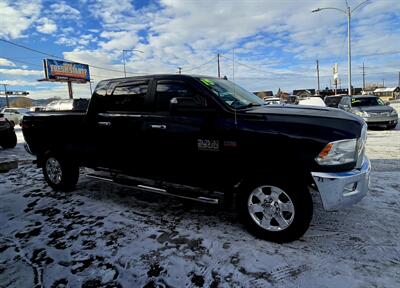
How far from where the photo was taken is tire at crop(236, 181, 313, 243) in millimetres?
2955

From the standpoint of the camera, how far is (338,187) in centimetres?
280

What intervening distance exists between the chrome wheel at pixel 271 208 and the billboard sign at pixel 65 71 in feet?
134

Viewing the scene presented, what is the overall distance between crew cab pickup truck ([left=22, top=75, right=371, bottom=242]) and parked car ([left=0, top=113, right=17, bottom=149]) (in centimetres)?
743

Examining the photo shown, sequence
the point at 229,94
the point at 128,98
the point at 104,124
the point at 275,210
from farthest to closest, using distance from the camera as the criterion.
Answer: the point at 104,124
the point at 128,98
the point at 229,94
the point at 275,210

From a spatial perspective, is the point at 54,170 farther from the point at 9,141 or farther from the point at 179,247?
the point at 9,141

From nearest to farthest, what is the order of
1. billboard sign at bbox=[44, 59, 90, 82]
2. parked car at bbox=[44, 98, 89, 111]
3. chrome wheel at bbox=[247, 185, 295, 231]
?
chrome wheel at bbox=[247, 185, 295, 231] < parked car at bbox=[44, 98, 89, 111] < billboard sign at bbox=[44, 59, 90, 82]

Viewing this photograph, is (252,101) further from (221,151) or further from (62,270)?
(62,270)

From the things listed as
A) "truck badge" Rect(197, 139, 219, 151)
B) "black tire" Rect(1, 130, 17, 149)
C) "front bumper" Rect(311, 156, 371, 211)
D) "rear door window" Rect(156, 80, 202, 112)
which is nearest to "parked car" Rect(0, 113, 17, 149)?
"black tire" Rect(1, 130, 17, 149)

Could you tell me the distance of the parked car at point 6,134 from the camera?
10352mm

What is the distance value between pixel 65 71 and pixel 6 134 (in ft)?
109

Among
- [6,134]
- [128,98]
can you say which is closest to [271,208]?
[128,98]

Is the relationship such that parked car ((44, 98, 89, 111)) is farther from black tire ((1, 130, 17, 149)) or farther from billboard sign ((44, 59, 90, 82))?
billboard sign ((44, 59, 90, 82))

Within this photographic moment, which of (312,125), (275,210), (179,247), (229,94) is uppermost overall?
(229,94)

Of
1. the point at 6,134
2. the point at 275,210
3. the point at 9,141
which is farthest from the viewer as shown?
the point at 9,141
